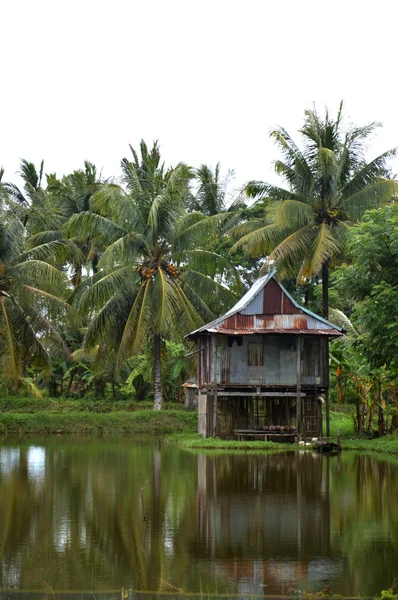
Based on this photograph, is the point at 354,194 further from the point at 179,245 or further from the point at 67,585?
the point at 67,585

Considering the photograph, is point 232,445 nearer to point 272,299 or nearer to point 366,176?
point 272,299

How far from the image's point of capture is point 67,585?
941cm

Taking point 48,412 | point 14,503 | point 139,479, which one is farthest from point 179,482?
point 48,412

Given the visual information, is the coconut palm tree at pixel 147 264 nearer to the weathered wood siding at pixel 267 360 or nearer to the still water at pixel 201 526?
the weathered wood siding at pixel 267 360

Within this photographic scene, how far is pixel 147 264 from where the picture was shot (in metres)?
36.6

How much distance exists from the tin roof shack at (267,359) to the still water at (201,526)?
7.95 meters

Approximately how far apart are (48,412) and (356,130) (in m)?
18.3

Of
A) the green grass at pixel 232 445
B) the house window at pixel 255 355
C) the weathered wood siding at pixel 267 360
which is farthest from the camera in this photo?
the house window at pixel 255 355

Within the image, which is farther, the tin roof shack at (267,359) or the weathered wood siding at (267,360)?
the weathered wood siding at (267,360)

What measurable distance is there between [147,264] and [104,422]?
7.33 meters

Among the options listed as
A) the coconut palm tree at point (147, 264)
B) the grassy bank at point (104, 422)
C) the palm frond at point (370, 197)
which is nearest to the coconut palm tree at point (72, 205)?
the coconut palm tree at point (147, 264)

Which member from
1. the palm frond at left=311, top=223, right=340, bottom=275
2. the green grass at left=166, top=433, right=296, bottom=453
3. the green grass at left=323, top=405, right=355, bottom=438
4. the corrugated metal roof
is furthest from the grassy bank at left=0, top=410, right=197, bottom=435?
the palm frond at left=311, top=223, right=340, bottom=275

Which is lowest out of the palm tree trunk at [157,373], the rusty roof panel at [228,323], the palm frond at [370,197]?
the palm tree trunk at [157,373]

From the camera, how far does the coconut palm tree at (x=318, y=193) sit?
3231cm
